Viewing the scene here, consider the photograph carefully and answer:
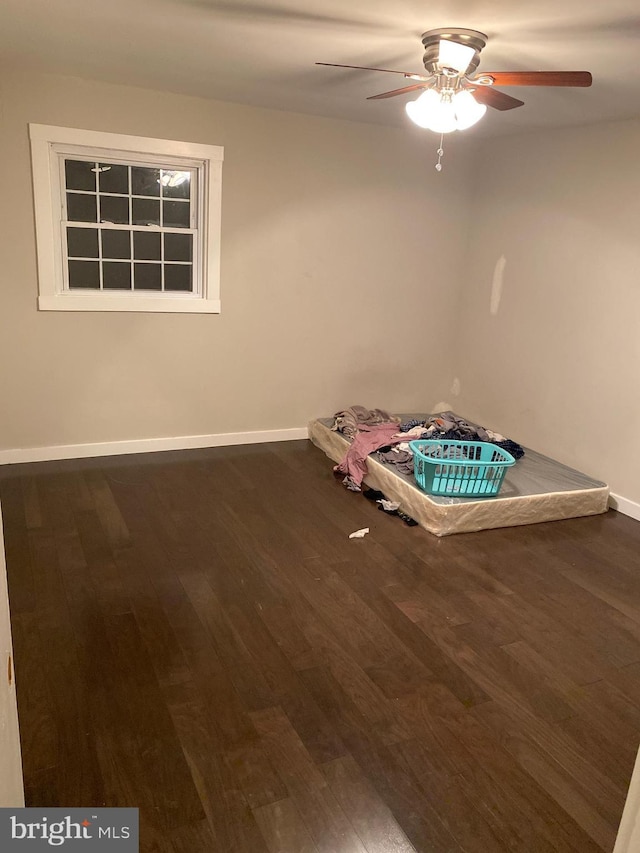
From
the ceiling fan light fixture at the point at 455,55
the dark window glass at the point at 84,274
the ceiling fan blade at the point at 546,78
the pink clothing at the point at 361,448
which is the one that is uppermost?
the ceiling fan light fixture at the point at 455,55

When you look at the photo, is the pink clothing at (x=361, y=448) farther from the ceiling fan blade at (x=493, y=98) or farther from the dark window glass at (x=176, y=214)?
the ceiling fan blade at (x=493, y=98)

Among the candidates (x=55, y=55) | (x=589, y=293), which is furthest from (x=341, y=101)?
(x=589, y=293)

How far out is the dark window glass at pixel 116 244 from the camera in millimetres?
4299

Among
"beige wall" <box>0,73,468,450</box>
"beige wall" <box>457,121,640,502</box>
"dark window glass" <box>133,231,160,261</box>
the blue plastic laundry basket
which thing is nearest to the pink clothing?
the blue plastic laundry basket

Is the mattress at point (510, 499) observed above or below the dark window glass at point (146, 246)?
below

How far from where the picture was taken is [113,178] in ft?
13.8

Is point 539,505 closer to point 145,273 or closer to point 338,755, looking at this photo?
point 338,755

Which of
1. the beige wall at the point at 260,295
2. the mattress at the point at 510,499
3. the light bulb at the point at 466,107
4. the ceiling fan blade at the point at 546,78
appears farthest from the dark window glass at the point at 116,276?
the ceiling fan blade at the point at 546,78

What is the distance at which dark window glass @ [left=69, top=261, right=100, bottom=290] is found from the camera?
4.28 m

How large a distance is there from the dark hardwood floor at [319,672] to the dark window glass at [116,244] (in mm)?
Result: 1616

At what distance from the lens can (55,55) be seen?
337cm

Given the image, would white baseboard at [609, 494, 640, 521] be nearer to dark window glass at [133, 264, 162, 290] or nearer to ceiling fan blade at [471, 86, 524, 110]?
ceiling fan blade at [471, 86, 524, 110]

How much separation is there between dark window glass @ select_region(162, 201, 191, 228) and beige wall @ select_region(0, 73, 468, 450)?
0.28 m

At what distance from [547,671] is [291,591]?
112 cm
